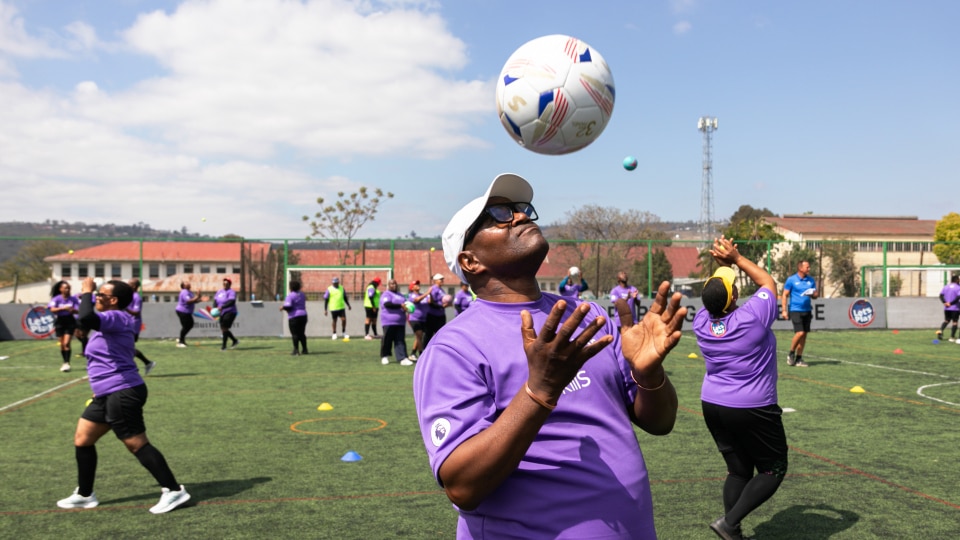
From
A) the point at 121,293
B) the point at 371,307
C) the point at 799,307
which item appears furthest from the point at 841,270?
the point at 121,293

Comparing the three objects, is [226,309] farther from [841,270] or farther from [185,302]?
[841,270]

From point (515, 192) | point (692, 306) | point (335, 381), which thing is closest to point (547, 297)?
point (515, 192)

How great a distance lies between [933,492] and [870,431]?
2.74 meters

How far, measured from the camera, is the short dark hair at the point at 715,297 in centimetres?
587

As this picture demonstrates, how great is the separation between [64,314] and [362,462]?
39.3 ft

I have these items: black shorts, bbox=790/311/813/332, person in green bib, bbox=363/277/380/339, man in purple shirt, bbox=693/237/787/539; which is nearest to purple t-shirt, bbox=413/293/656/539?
man in purple shirt, bbox=693/237/787/539

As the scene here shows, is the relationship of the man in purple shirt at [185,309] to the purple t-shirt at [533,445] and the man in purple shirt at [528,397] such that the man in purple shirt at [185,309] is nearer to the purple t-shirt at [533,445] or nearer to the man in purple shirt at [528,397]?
the man in purple shirt at [528,397]

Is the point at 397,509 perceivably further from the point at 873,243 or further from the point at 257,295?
the point at 873,243

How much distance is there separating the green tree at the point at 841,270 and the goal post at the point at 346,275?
18254 mm

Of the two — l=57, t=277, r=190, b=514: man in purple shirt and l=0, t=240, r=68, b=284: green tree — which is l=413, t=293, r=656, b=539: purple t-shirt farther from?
l=0, t=240, r=68, b=284: green tree

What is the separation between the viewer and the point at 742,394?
18.8 feet

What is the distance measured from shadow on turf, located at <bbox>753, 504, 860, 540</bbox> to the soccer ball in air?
10.9ft

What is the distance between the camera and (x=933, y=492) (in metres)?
6.75

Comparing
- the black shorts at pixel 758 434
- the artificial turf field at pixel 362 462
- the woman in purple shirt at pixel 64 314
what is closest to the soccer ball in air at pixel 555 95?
the black shorts at pixel 758 434
